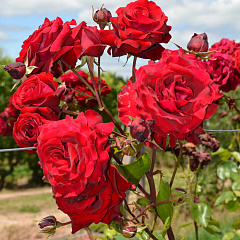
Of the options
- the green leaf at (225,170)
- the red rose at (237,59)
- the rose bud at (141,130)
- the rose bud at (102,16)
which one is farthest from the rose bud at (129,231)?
the green leaf at (225,170)

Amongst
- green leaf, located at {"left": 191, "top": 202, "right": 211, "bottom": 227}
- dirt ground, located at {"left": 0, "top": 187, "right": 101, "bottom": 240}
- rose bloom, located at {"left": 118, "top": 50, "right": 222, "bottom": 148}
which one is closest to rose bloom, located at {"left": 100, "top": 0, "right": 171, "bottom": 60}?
rose bloom, located at {"left": 118, "top": 50, "right": 222, "bottom": 148}

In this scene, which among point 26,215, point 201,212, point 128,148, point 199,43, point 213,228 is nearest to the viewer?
point 128,148

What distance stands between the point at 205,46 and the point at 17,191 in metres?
6.14

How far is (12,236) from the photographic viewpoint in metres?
3.60

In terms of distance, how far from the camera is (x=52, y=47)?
0.90 metres

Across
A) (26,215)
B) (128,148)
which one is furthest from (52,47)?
(26,215)

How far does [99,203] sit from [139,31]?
42 cm

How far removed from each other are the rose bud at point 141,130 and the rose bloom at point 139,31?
21 cm

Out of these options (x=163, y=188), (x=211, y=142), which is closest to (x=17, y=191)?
(x=211, y=142)

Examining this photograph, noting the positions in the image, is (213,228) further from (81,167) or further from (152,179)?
(81,167)

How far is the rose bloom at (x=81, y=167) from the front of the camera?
0.71m

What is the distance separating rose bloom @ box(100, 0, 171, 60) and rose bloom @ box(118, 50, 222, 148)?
0.12 meters

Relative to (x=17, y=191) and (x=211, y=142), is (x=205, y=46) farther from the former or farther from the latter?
(x=17, y=191)

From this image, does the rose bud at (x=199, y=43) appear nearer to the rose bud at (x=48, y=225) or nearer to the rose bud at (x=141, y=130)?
the rose bud at (x=141, y=130)
